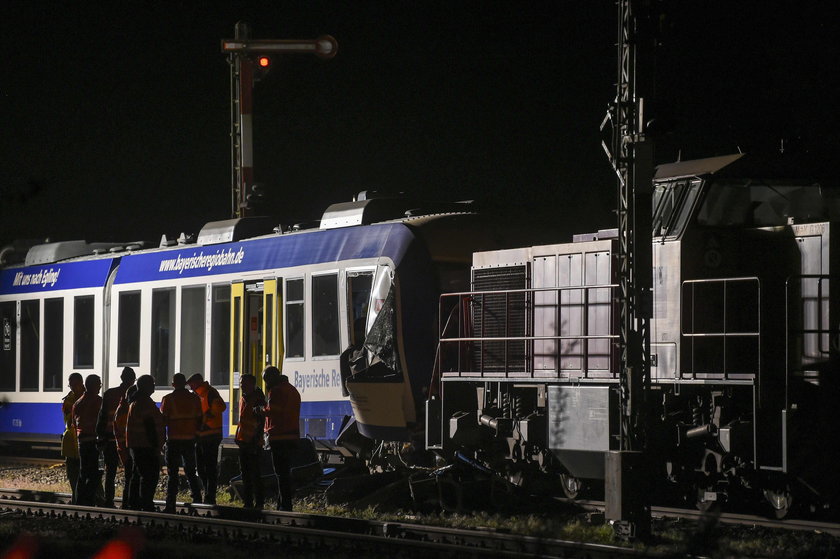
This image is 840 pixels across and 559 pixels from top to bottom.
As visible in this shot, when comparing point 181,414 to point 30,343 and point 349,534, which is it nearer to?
point 349,534

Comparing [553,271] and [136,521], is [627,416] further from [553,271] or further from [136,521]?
[136,521]

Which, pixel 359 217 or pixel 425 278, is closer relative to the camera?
pixel 425 278

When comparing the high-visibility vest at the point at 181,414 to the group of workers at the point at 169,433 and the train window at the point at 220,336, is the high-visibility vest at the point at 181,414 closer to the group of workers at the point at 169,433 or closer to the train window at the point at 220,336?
the group of workers at the point at 169,433

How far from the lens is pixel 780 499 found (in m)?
13.0

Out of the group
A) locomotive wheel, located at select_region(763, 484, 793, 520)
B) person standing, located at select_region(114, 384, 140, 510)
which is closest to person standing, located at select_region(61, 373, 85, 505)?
person standing, located at select_region(114, 384, 140, 510)

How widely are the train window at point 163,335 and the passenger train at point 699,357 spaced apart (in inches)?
256

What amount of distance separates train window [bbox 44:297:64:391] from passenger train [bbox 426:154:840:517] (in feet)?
33.7

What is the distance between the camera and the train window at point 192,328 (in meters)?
20.2

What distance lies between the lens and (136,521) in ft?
46.8

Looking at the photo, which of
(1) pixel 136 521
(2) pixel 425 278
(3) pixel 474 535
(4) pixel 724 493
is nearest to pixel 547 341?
(2) pixel 425 278

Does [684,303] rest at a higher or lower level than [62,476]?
higher

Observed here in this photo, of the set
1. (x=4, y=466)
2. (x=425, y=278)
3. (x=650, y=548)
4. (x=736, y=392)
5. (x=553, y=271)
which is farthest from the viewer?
(x=4, y=466)

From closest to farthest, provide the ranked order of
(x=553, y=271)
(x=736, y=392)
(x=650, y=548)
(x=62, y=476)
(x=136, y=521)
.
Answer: (x=650, y=548)
(x=736, y=392)
(x=136, y=521)
(x=553, y=271)
(x=62, y=476)

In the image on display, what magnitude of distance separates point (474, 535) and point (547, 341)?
4.11 metres
